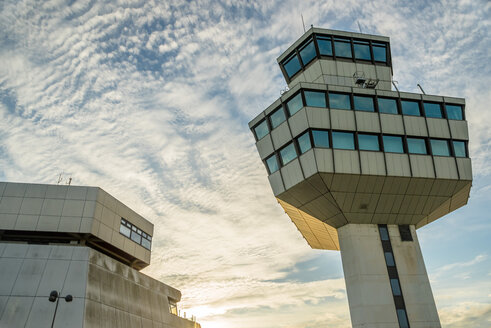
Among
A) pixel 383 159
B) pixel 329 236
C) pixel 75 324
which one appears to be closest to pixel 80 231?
pixel 75 324

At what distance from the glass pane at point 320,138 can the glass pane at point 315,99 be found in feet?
7.69

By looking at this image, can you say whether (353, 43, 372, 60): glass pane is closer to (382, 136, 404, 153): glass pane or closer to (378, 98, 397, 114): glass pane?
(378, 98, 397, 114): glass pane

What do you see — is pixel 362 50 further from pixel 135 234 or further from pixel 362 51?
pixel 135 234

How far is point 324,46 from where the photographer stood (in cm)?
3353

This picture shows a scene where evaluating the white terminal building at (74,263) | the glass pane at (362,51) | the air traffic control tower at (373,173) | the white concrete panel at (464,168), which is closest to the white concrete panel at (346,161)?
the air traffic control tower at (373,173)

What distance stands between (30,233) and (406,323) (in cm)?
2996

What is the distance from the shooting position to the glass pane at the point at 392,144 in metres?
28.9

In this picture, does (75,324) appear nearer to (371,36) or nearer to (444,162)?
(444,162)

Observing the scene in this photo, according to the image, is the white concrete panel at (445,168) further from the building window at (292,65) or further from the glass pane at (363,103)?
the building window at (292,65)

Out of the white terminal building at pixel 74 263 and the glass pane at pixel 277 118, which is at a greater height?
the glass pane at pixel 277 118

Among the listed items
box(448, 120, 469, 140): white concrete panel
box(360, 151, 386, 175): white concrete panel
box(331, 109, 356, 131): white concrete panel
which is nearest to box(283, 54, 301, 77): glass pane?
box(331, 109, 356, 131): white concrete panel

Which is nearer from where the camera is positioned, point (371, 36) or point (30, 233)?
point (30, 233)

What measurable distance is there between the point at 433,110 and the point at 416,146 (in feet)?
12.7

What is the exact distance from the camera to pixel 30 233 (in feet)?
96.8
